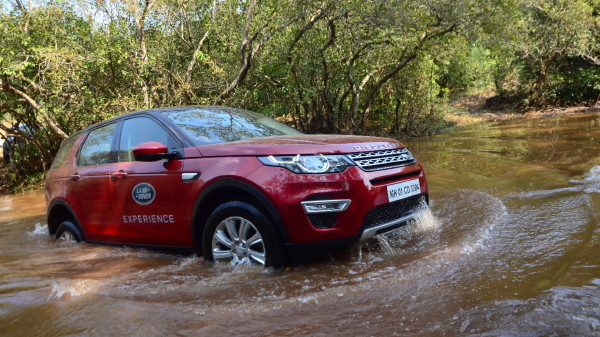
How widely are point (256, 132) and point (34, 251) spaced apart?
10.0 ft

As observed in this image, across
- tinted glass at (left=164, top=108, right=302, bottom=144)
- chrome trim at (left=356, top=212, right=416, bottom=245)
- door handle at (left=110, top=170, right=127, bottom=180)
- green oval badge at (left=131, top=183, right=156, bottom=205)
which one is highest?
tinted glass at (left=164, top=108, right=302, bottom=144)

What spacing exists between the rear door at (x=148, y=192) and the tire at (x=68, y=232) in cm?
93

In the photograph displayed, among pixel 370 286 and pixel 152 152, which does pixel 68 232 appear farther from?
pixel 370 286

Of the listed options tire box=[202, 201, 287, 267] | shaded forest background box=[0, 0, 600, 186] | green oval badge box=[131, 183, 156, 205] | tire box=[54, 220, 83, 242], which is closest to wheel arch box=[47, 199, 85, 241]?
tire box=[54, 220, 83, 242]

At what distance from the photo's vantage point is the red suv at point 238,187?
3.23 m

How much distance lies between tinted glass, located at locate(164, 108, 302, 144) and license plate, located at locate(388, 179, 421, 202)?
4.20 feet

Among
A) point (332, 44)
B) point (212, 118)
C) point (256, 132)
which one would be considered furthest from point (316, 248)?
point (332, 44)

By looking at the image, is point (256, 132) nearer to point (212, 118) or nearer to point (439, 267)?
point (212, 118)

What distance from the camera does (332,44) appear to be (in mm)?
13250

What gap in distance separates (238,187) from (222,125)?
1.03 m

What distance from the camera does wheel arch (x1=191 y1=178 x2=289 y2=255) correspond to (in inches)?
128

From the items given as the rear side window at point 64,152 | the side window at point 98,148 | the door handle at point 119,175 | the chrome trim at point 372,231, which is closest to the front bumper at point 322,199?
the chrome trim at point 372,231

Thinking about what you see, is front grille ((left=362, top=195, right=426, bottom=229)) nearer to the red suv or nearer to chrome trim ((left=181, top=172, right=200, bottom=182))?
the red suv

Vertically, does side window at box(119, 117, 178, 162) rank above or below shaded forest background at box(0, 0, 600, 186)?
below
